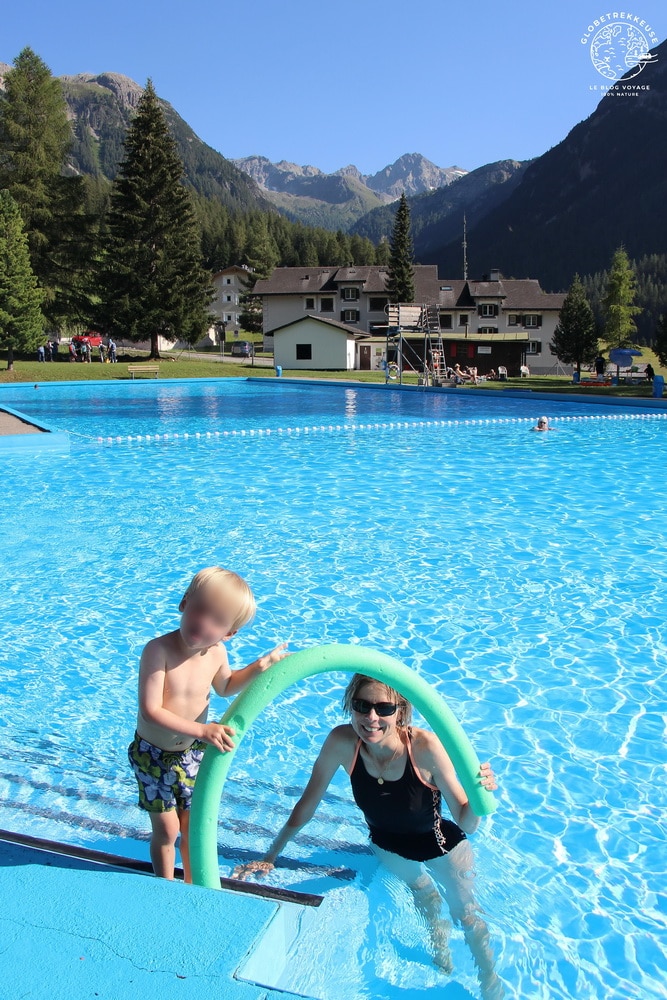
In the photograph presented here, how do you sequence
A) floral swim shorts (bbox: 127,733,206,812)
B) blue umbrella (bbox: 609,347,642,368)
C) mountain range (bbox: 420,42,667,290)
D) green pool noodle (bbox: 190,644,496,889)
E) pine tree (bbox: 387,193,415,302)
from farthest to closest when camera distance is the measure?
mountain range (bbox: 420,42,667,290)
pine tree (bbox: 387,193,415,302)
blue umbrella (bbox: 609,347,642,368)
floral swim shorts (bbox: 127,733,206,812)
green pool noodle (bbox: 190,644,496,889)

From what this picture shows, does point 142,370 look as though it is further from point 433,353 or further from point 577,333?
point 577,333

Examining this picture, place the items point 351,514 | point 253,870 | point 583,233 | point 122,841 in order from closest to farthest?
point 253,870, point 122,841, point 351,514, point 583,233

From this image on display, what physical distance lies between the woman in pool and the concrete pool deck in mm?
774

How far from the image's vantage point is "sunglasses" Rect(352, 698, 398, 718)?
288 cm

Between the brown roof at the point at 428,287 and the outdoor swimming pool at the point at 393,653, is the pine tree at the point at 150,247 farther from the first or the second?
the outdoor swimming pool at the point at 393,653

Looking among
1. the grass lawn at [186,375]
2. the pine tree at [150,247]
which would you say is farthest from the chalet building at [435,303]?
the grass lawn at [186,375]

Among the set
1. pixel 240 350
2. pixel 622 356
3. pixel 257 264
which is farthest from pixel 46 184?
pixel 257 264

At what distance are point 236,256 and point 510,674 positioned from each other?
12784 centimetres

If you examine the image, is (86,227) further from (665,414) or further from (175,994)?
(175,994)

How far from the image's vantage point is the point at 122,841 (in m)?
3.86

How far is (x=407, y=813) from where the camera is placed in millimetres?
3164

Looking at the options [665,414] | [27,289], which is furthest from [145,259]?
[665,414]

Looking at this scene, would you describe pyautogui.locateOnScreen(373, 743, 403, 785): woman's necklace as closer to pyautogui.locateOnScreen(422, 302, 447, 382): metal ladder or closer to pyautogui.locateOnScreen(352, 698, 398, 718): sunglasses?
pyautogui.locateOnScreen(352, 698, 398, 718): sunglasses

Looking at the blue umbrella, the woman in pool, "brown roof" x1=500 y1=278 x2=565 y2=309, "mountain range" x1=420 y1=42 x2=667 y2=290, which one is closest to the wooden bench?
the blue umbrella
